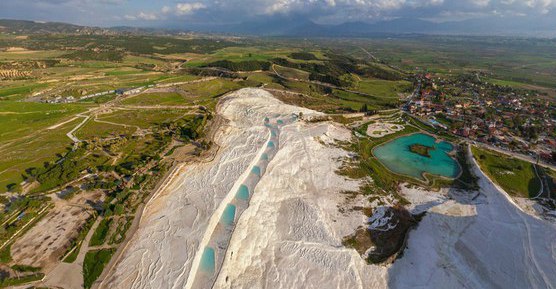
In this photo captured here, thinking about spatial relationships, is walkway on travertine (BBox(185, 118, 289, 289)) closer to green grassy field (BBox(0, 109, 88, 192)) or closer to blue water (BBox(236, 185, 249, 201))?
blue water (BBox(236, 185, 249, 201))

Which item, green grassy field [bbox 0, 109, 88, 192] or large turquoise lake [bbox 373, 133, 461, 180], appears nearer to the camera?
green grassy field [bbox 0, 109, 88, 192]

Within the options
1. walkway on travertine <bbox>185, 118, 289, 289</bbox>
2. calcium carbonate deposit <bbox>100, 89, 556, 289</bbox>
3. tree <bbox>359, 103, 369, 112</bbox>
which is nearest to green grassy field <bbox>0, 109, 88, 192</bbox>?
calcium carbonate deposit <bbox>100, 89, 556, 289</bbox>

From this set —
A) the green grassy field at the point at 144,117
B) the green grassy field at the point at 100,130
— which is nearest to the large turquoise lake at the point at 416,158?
the green grassy field at the point at 144,117

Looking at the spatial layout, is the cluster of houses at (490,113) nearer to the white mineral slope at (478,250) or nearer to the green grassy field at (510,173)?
the green grassy field at (510,173)

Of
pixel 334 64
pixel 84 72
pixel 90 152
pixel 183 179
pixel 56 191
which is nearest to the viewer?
pixel 56 191

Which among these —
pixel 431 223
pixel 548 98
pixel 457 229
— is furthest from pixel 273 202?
pixel 548 98

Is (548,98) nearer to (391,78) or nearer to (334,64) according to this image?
(391,78)
